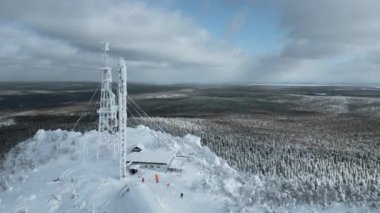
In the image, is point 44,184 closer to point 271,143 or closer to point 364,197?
point 364,197

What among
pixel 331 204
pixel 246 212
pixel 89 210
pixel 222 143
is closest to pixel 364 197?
pixel 331 204

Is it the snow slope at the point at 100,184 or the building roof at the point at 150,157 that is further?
the building roof at the point at 150,157

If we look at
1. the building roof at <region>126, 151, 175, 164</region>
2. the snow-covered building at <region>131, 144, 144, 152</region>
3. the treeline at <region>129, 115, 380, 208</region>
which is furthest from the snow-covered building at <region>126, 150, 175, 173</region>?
the treeline at <region>129, 115, 380, 208</region>

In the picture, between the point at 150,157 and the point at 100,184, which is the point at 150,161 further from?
the point at 100,184

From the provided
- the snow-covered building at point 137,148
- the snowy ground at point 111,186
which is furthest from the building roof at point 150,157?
the snow-covered building at point 137,148

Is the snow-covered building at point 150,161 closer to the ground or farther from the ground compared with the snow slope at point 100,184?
farther from the ground

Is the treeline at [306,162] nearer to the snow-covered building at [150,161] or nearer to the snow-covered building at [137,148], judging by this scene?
the snow-covered building at [150,161]

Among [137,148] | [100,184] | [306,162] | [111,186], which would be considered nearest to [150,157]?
[137,148]
